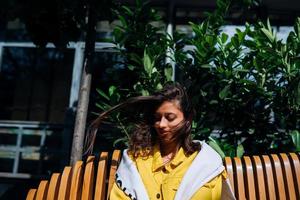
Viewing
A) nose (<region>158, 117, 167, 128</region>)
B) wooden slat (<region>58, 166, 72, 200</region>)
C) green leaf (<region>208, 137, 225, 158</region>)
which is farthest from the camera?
green leaf (<region>208, 137, 225, 158</region>)

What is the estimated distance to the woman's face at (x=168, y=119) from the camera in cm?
231

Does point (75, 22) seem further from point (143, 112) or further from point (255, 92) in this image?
point (255, 92)

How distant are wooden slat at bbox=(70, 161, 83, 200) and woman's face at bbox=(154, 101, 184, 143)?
2.45 feet

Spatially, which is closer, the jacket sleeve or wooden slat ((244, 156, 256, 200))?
the jacket sleeve

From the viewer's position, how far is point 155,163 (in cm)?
235

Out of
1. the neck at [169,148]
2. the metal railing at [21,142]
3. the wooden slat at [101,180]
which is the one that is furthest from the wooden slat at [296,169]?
the metal railing at [21,142]

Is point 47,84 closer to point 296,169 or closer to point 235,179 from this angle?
point 235,179

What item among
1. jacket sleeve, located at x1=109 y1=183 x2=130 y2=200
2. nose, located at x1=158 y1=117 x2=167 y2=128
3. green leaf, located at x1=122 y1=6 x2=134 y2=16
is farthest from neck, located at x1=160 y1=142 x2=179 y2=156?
green leaf, located at x1=122 y1=6 x2=134 y2=16

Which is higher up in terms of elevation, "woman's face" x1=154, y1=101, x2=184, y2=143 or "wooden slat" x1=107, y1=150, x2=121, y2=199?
"woman's face" x1=154, y1=101, x2=184, y2=143

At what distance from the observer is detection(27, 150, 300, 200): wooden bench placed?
2586 millimetres

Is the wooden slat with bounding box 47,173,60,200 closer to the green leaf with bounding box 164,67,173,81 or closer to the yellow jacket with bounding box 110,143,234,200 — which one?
the yellow jacket with bounding box 110,143,234,200

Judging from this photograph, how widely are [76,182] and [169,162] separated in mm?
769

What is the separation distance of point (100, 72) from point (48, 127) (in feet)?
4.07

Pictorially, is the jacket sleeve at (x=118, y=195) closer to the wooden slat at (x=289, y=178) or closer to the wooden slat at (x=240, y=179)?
the wooden slat at (x=240, y=179)
